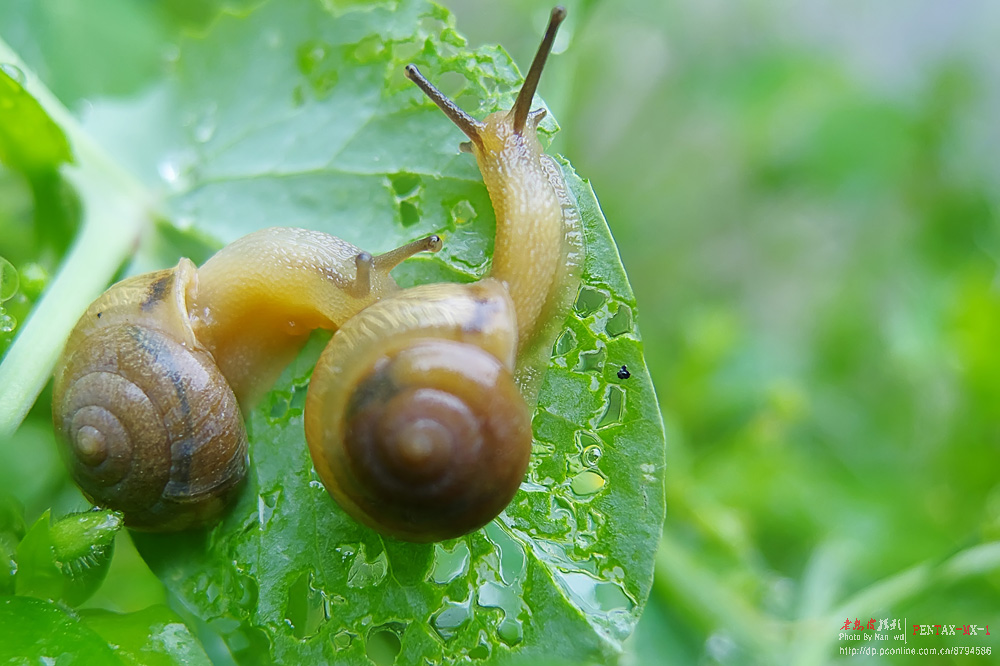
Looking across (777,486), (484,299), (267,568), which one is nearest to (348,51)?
(484,299)

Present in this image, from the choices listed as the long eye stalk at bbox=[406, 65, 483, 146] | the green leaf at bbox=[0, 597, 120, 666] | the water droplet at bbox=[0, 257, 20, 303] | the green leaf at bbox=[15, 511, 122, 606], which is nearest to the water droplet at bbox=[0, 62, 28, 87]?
the water droplet at bbox=[0, 257, 20, 303]

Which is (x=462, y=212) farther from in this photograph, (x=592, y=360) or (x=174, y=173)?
(x=174, y=173)

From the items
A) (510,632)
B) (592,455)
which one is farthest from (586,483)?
(510,632)

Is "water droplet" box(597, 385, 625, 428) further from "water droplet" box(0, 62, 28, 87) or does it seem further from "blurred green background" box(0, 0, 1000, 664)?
"water droplet" box(0, 62, 28, 87)

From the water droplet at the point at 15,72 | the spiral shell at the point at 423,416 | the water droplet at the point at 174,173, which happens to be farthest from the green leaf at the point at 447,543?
the water droplet at the point at 15,72

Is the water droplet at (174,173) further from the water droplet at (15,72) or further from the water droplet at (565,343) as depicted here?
the water droplet at (565,343)
